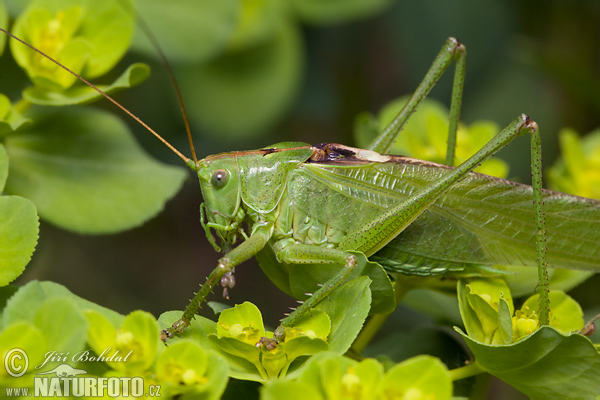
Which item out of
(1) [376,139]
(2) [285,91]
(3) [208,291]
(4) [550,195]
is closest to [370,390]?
(3) [208,291]

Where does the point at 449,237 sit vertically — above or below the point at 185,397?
above

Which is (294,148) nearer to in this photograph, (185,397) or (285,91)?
(285,91)

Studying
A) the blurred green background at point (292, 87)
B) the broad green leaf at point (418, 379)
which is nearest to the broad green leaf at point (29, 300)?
the broad green leaf at point (418, 379)

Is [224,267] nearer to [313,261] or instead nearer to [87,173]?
[313,261]

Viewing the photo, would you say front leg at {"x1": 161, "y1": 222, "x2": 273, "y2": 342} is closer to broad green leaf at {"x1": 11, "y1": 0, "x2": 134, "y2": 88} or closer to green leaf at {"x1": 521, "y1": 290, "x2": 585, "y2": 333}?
broad green leaf at {"x1": 11, "y1": 0, "x2": 134, "y2": 88}

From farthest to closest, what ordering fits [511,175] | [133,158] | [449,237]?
[511,175] → [449,237] → [133,158]

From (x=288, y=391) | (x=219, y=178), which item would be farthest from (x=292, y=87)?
(x=288, y=391)
